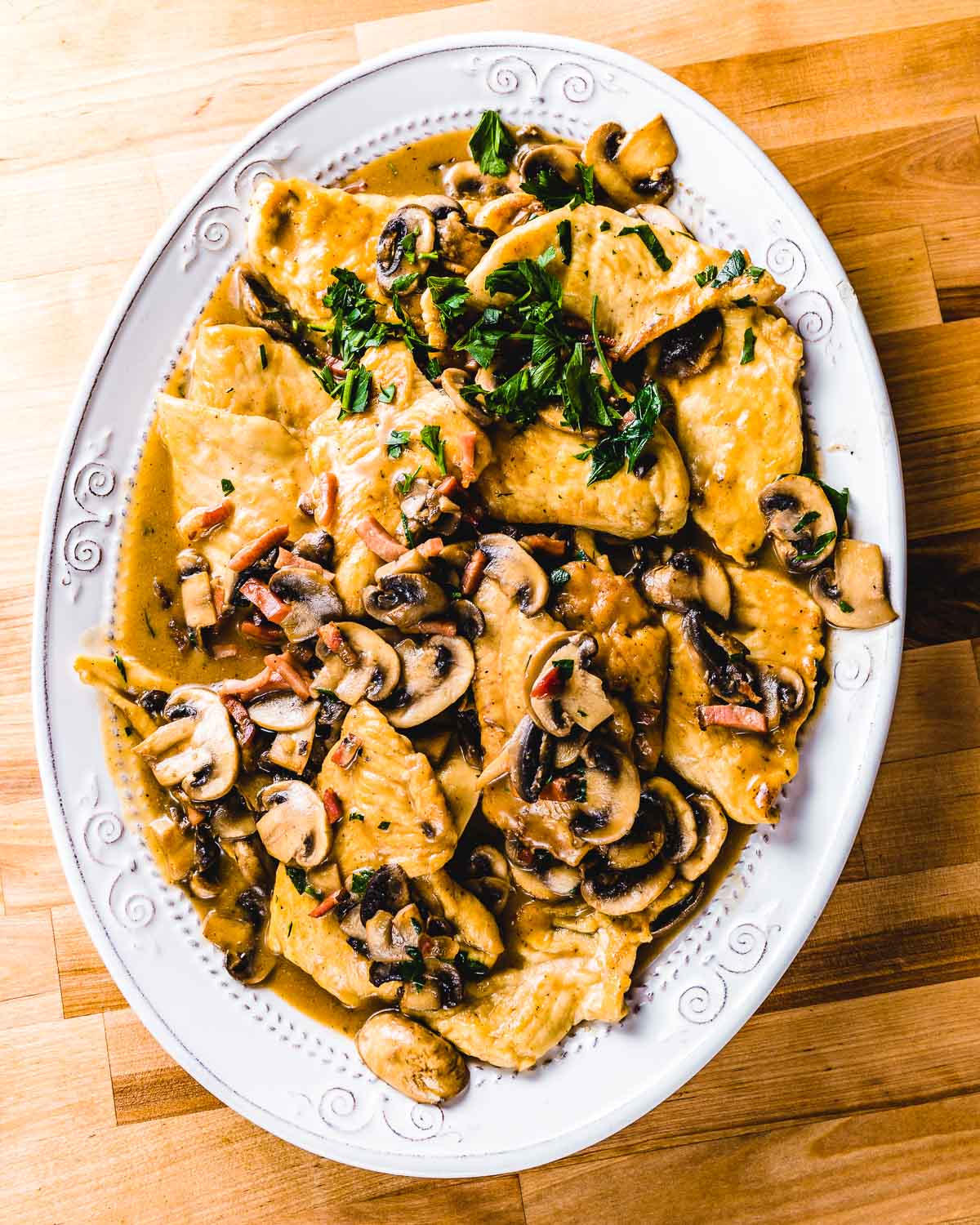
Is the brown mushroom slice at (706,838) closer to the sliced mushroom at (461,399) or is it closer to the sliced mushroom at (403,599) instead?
the sliced mushroom at (403,599)

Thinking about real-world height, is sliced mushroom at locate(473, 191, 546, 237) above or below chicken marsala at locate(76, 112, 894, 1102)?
above

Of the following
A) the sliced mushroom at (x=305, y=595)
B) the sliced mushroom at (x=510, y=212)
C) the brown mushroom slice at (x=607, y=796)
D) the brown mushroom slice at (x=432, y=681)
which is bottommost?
the brown mushroom slice at (x=607, y=796)

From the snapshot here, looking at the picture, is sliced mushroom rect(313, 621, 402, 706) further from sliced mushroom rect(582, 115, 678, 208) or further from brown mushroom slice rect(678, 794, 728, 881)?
sliced mushroom rect(582, 115, 678, 208)

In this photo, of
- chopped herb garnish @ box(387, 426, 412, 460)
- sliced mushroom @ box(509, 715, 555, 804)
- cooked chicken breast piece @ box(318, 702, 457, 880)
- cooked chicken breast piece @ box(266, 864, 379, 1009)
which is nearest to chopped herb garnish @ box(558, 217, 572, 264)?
chopped herb garnish @ box(387, 426, 412, 460)

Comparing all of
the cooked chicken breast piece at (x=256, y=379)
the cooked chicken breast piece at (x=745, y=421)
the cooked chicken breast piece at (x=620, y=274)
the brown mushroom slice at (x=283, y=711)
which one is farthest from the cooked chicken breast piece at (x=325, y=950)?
the cooked chicken breast piece at (x=620, y=274)

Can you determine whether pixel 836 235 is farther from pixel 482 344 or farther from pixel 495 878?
pixel 495 878

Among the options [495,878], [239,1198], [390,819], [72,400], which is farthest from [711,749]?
[72,400]

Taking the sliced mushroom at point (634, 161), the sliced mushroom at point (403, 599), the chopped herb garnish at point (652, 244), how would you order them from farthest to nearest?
the sliced mushroom at point (634, 161)
the chopped herb garnish at point (652, 244)
the sliced mushroom at point (403, 599)
